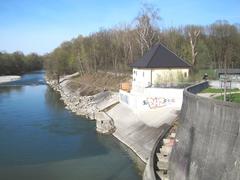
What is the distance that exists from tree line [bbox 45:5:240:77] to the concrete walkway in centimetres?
1628

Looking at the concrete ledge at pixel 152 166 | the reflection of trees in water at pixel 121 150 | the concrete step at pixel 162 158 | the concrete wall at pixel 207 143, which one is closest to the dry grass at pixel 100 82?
the reflection of trees in water at pixel 121 150

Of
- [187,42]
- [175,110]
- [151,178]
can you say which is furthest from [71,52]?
[151,178]

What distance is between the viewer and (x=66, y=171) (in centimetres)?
2084

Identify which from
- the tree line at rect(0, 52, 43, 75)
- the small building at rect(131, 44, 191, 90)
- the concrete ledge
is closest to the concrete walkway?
the concrete ledge

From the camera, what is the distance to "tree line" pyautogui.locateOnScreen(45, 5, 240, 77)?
54438 millimetres

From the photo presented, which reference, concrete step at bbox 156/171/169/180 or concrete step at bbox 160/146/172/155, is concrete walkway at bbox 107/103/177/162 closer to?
concrete step at bbox 160/146/172/155

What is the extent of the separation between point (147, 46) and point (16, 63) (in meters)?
92.2

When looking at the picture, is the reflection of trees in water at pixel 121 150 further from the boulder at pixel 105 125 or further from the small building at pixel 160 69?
the small building at pixel 160 69

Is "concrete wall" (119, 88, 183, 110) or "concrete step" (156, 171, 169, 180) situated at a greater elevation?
"concrete wall" (119, 88, 183, 110)

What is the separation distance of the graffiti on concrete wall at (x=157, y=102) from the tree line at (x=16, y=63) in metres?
100

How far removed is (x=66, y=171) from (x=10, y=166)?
149 inches

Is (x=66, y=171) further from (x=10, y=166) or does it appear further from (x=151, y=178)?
(x=151, y=178)

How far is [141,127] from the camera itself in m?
26.8

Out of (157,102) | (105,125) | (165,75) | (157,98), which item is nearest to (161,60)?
(165,75)
